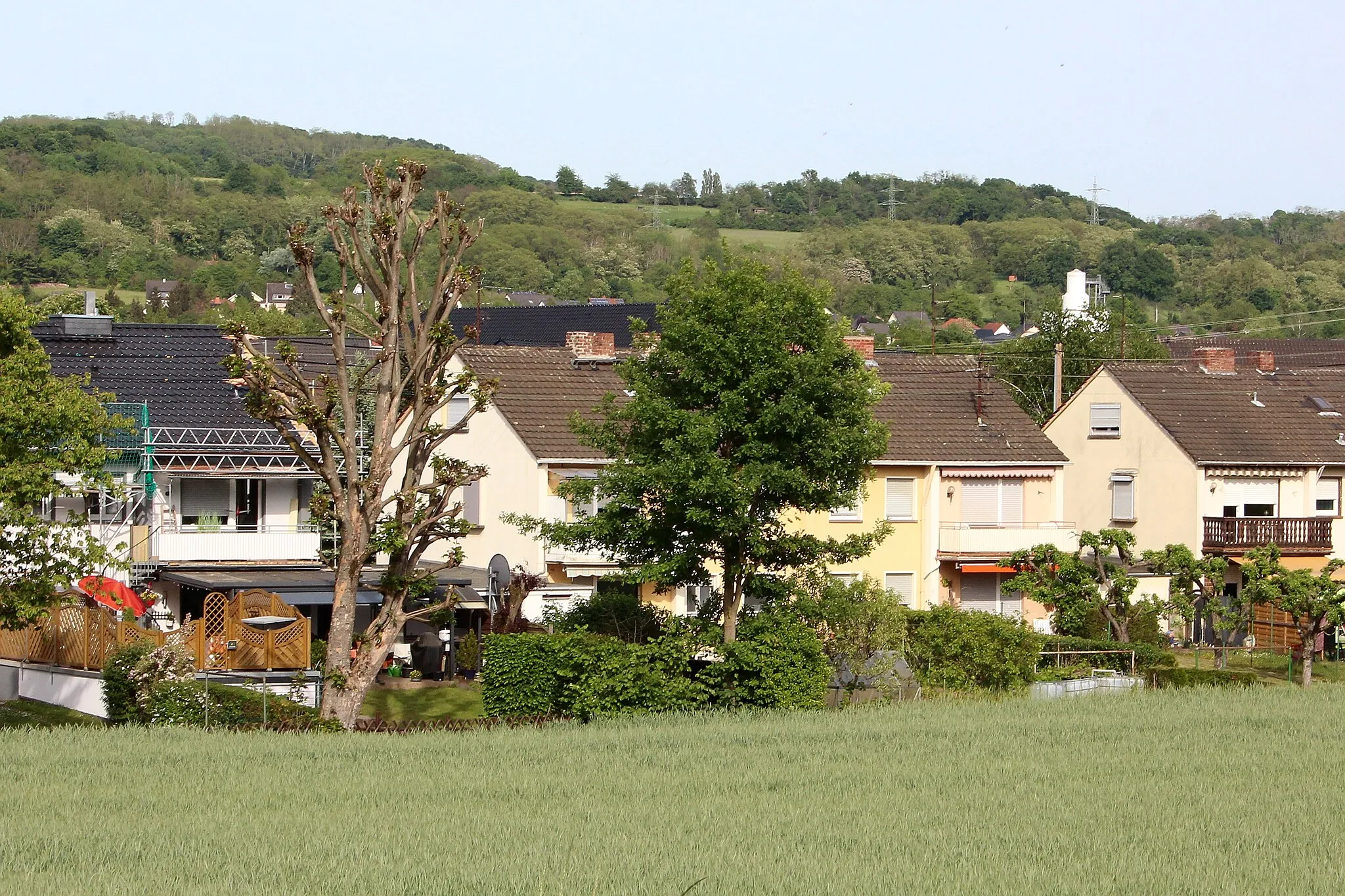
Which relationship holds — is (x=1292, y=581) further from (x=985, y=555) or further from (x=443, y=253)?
(x=443, y=253)

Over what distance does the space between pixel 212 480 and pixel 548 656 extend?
1503cm

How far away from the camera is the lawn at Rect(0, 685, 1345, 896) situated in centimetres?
1558

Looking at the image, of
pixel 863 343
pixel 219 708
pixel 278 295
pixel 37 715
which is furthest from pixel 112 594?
pixel 278 295

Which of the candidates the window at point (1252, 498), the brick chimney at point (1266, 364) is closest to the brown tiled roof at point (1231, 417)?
the window at point (1252, 498)

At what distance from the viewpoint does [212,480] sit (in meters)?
41.5

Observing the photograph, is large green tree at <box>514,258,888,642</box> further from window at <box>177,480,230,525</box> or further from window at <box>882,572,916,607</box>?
window at <box>882,572,916,607</box>

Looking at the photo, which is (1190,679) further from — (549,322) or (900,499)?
(549,322)

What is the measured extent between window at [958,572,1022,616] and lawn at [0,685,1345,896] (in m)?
19.9

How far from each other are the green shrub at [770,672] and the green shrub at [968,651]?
5.24 meters

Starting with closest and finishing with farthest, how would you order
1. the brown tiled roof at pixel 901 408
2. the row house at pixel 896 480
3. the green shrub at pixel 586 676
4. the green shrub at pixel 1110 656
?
the green shrub at pixel 586 676 < the green shrub at pixel 1110 656 < the row house at pixel 896 480 < the brown tiled roof at pixel 901 408

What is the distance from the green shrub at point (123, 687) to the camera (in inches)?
1100

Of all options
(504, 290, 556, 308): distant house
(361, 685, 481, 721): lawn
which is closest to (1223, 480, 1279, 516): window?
(361, 685, 481, 721): lawn

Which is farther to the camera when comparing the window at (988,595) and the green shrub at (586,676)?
the window at (988,595)

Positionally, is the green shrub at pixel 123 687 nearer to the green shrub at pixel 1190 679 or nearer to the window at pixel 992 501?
the green shrub at pixel 1190 679
